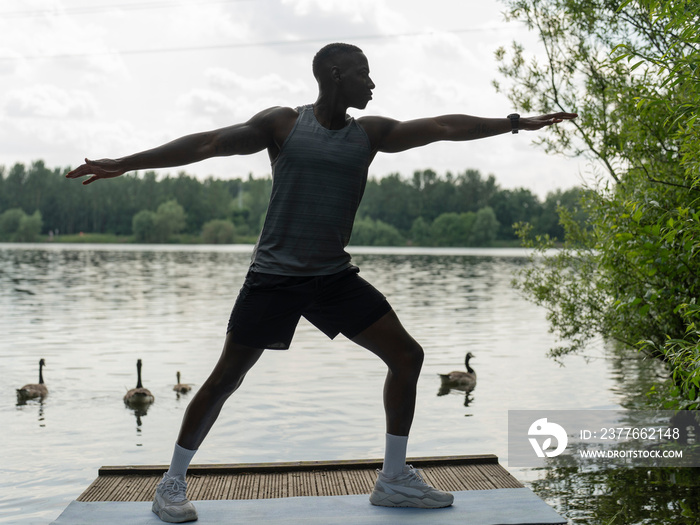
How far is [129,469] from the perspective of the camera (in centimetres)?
640

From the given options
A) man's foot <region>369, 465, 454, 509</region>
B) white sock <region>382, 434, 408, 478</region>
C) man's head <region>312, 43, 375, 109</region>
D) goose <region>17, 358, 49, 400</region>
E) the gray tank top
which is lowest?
goose <region>17, 358, 49, 400</region>

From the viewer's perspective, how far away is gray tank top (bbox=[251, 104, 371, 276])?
503 centimetres

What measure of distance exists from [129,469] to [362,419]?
23.3ft

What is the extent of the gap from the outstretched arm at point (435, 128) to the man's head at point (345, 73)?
176mm

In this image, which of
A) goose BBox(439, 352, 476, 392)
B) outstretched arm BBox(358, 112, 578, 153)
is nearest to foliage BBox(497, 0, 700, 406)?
outstretched arm BBox(358, 112, 578, 153)

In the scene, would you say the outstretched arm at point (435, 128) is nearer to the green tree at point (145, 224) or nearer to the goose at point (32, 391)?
the goose at point (32, 391)

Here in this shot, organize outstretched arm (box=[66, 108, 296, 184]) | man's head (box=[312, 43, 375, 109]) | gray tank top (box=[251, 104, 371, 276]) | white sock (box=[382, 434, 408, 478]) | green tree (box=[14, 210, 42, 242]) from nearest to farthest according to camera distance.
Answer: outstretched arm (box=[66, 108, 296, 184])
gray tank top (box=[251, 104, 371, 276])
man's head (box=[312, 43, 375, 109])
white sock (box=[382, 434, 408, 478])
green tree (box=[14, 210, 42, 242])

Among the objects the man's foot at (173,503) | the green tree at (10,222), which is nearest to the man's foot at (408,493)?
the man's foot at (173,503)

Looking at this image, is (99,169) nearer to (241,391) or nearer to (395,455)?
(395,455)

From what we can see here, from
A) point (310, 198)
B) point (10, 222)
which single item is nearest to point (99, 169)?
point (310, 198)

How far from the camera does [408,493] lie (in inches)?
211

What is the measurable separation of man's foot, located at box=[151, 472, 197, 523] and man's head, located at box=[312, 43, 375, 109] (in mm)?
2640

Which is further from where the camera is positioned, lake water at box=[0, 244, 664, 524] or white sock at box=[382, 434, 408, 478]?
lake water at box=[0, 244, 664, 524]

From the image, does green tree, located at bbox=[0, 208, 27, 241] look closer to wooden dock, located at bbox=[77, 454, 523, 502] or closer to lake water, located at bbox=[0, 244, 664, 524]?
lake water, located at bbox=[0, 244, 664, 524]
